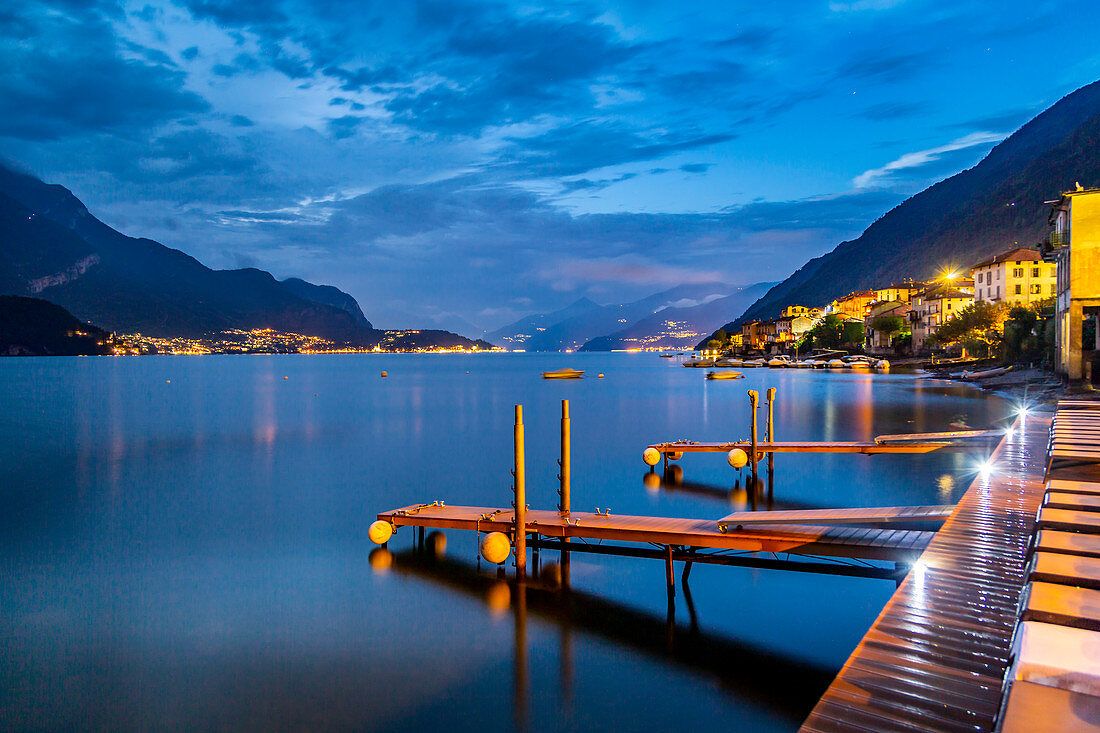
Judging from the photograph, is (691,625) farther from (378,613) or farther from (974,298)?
(974,298)

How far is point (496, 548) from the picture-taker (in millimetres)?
16266

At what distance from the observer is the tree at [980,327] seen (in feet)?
281

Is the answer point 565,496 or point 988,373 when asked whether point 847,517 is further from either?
point 988,373

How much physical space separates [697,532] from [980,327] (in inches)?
3671

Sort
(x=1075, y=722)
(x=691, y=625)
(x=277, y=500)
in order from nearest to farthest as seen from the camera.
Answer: (x=1075, y=722) < (x=691, y=625) < (x=277, y=500)

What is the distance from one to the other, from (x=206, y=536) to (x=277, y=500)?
16.6 feet

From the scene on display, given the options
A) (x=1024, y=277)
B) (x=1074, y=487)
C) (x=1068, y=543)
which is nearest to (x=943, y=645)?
(x=1068, y=543)

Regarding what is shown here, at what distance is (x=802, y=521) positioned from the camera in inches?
578

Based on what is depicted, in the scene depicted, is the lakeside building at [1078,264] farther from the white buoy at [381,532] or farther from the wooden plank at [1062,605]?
the wooden plank at [1062,605]

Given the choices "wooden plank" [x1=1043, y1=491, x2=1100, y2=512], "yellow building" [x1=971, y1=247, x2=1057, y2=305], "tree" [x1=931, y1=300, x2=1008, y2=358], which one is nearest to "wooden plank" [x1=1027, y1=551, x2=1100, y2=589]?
"wooden plank" [x1=1043, y1=491, x2=1100, y2=512]

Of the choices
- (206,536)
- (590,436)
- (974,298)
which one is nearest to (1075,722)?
(206,536)

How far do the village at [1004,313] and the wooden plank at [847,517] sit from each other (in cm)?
3548

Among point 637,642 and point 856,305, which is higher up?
point 856,305

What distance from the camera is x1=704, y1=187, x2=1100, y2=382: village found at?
40281mm
